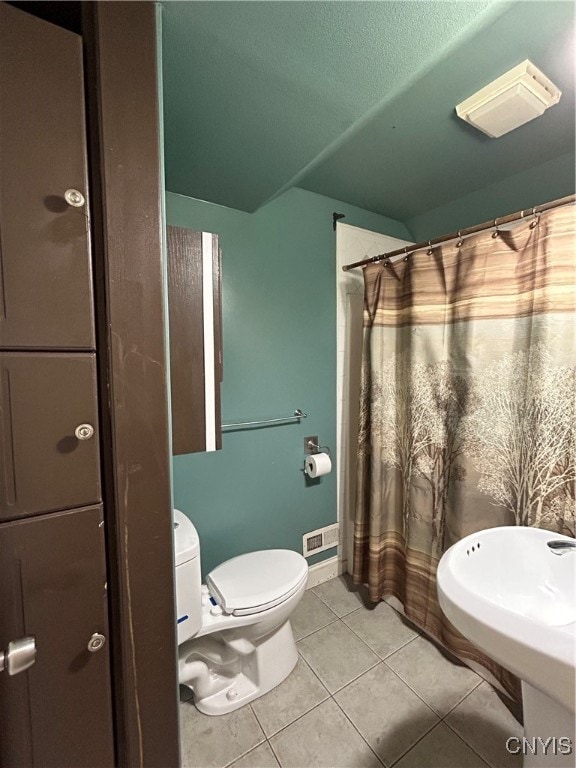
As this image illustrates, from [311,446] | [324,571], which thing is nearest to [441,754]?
[324,571]

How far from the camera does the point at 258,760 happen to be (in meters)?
1.01

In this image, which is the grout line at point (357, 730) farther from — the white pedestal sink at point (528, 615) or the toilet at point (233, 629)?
the white pedestal sink at point (528, 615)

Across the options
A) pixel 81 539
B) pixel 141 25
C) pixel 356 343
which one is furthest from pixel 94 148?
pixel 356 343

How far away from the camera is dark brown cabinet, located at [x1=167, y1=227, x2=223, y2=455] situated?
66 cm

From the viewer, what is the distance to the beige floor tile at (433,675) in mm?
1190

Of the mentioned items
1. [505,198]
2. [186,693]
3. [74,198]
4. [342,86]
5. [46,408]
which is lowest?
[186,693]

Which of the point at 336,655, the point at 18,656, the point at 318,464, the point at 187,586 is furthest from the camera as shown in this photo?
the point at 318,464

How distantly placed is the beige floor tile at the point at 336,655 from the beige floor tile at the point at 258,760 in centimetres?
32

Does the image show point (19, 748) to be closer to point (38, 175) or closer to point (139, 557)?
point (139, 557)

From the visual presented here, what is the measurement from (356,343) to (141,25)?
1.61 meters

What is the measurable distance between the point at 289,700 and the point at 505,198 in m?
2.59

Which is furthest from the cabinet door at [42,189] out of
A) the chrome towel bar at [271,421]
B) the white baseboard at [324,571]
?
the white baseboard at [324,571]

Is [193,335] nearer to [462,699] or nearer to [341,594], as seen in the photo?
[462,699]

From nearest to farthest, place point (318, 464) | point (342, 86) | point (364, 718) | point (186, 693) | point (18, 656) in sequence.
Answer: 1. point (18, 656)
2. point (342, 86)
3. point (364, 718)
4. point (186, 693)
5. point (318, 464)
